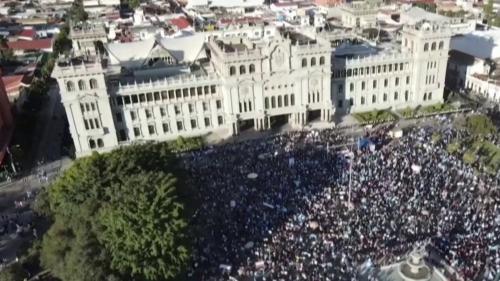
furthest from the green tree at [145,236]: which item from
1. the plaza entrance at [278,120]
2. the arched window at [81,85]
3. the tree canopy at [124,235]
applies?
the plaza entrance at [278,120]

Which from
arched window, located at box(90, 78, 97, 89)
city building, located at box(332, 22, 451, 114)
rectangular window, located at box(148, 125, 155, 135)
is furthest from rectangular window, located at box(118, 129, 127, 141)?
city building, located at box(332, 22, 451, 114)

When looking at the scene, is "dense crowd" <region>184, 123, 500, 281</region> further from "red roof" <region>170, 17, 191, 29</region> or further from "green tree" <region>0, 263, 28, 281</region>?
"red roof" <region>170, 17, 191, 29</region>

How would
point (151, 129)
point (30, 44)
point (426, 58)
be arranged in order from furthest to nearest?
1. point (30, 44)
2. point (426, 58)
3. point (151, 129)

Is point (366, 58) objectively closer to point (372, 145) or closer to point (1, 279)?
point (372, 145)

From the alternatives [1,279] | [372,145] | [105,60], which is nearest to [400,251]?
A: [372,145]

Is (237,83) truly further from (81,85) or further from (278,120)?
(81,85)

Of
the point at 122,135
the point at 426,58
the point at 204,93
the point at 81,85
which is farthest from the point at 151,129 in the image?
the point at 426,58
